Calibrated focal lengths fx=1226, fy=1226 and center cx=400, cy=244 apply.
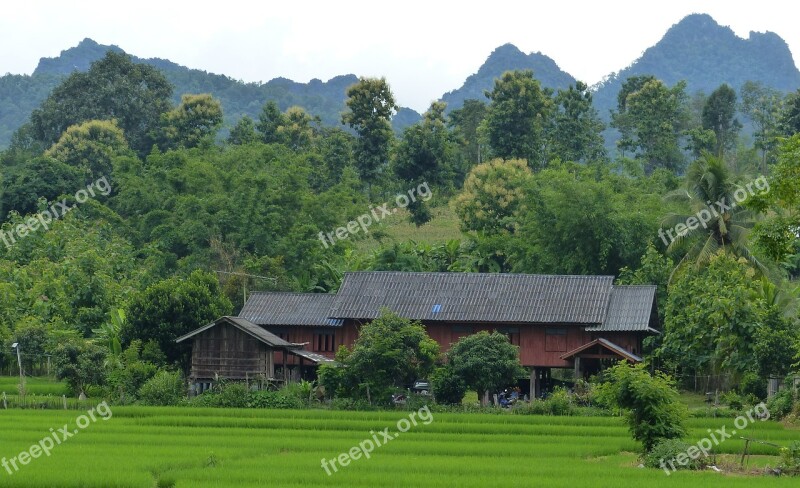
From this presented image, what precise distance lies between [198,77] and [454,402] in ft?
392

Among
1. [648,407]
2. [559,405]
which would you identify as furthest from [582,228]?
[648,407]

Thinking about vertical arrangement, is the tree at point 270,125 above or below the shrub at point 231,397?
above

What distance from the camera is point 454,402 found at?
3812 cm

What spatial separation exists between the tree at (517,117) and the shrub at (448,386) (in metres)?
29.5

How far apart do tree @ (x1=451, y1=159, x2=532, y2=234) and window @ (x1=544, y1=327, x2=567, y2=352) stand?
15494 mm

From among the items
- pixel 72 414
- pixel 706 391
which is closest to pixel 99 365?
pixel 72 414

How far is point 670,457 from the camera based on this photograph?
86.4ft

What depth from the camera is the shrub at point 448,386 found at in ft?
124

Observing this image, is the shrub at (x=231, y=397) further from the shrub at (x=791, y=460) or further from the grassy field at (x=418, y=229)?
the grassy field at (x=418, y=229)

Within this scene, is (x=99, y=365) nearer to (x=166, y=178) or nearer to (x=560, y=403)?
(x=560, y=403)

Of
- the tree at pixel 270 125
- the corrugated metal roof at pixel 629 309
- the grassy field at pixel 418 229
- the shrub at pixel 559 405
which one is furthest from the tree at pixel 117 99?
the shrub at pixel 559 405

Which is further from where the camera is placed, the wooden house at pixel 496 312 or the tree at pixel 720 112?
the tree at pixel 720 112

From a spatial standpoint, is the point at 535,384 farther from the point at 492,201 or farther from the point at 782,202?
the point at 492,201

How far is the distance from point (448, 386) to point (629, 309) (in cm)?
818
